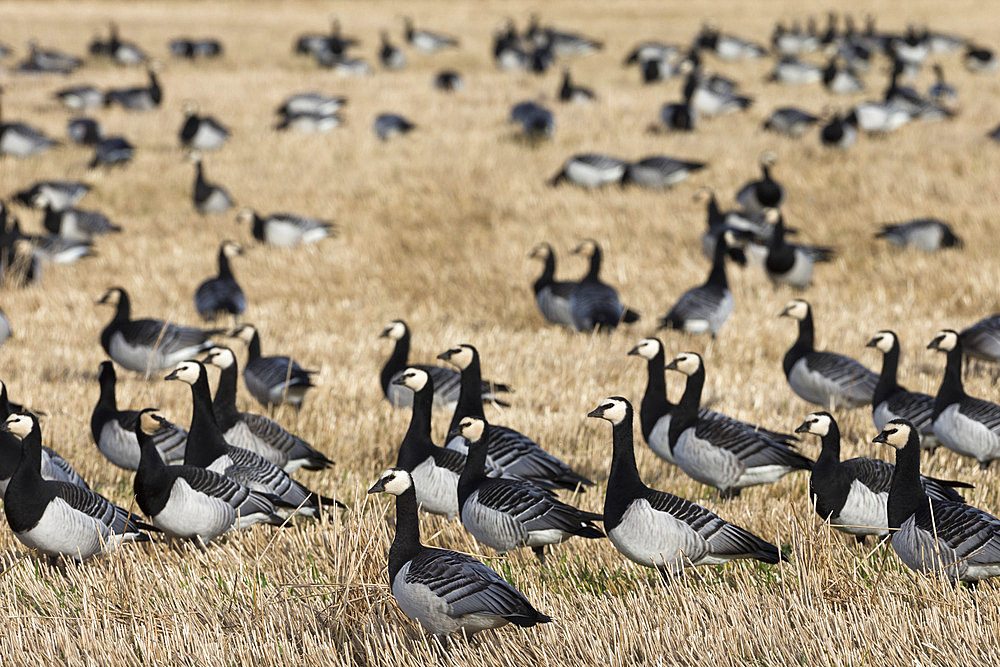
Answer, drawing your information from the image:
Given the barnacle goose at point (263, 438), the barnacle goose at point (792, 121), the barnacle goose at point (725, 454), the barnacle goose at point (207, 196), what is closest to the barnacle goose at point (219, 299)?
the barnacle goose at point (263, 438)

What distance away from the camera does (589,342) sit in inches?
434

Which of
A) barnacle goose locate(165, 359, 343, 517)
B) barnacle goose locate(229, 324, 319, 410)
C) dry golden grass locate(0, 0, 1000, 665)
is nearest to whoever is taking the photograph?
dry golden grass locate(0, 0, 1000, 665)

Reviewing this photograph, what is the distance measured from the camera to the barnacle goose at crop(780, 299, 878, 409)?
853 cm

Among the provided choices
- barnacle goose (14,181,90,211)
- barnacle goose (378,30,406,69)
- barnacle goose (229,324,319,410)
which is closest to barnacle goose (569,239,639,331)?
barnacle goose (229,324,319,410)

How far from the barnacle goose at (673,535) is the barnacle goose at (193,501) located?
6.99 ft

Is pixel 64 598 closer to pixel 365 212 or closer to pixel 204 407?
pixel 204 407

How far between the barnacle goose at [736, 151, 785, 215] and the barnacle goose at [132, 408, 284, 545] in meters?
11.2

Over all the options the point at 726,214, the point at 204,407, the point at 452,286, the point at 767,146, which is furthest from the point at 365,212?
the point at 204,407

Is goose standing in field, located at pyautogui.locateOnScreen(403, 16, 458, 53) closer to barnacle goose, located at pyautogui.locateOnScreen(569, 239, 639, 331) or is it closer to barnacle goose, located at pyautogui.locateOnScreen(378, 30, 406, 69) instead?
barnacle goose, located at pyautogui.locateOnScreen(378, 30, 406, 69)

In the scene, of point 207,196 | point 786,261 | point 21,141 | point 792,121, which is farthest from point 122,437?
point 792,121

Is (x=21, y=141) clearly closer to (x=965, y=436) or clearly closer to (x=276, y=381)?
(x=276, y=381)

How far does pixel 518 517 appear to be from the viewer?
18.1ft

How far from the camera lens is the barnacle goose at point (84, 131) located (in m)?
20.2

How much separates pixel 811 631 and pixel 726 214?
11.4 m
